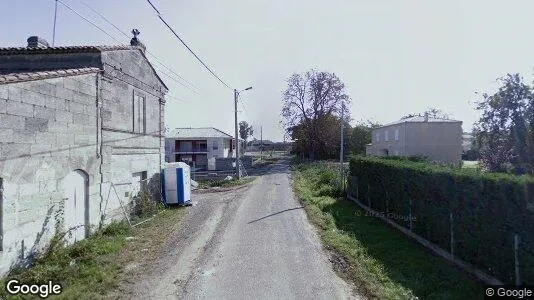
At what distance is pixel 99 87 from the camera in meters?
12.4

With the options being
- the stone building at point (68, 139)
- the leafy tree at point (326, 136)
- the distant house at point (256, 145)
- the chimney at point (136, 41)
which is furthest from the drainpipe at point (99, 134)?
the distant house at point (256, 145)

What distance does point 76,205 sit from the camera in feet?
36.0

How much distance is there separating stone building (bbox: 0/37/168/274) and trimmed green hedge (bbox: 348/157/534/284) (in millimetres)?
9803

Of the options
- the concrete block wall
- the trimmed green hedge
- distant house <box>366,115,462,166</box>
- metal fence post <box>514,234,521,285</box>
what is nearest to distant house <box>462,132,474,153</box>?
distant house <box>366,115,462,166</box>

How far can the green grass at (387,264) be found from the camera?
22.9 ft

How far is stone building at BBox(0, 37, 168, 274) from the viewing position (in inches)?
329

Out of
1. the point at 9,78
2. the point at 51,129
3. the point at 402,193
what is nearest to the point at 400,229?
the point at 402,193

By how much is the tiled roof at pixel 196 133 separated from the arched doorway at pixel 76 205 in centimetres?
4114

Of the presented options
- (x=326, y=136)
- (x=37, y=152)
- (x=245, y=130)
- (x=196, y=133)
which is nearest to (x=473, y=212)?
(x=37, y=152)

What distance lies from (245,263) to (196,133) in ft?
154

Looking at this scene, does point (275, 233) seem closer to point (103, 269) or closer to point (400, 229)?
point (400, 229)

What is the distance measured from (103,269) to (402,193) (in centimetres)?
900

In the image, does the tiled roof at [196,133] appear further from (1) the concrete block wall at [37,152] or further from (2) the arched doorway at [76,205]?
(1) the concrete block wall at [37,152]

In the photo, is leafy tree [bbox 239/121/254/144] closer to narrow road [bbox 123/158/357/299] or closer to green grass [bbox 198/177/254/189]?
green grass [bbox 198/177/254/189]
